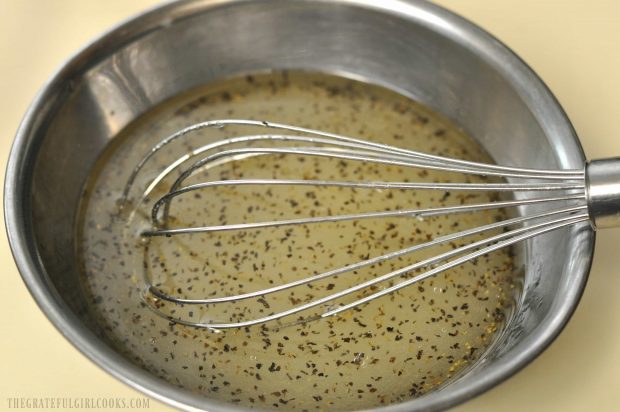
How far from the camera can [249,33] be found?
0.97 meters

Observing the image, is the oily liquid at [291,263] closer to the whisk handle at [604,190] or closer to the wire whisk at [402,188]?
the wire whisk at [402,188]

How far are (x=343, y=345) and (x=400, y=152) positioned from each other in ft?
0.60

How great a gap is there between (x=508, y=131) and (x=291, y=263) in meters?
0.27

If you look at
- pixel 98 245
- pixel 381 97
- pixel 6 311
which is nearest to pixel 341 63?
pixel 381 97

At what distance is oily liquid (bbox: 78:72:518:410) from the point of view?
748 millimetres

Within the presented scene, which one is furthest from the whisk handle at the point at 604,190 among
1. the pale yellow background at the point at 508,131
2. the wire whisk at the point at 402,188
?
the pale yellow background at the point at 508,131

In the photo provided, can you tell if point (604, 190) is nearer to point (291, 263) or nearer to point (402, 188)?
point (402, 188)

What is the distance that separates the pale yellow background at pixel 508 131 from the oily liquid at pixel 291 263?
58mm

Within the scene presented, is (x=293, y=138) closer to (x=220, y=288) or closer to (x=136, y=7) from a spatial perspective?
(x=220, y=288)

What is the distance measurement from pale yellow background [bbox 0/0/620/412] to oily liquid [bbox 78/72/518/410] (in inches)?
2.3

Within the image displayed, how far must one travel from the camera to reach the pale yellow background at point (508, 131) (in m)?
0.72

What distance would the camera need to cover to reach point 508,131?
2.90 ft

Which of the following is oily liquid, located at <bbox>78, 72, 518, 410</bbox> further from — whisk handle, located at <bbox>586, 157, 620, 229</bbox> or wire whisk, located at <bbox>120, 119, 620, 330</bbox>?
whisk handle, located at <bbox>586, 157, 620, 229</bbox>

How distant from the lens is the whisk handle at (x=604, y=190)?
2.18 ft
